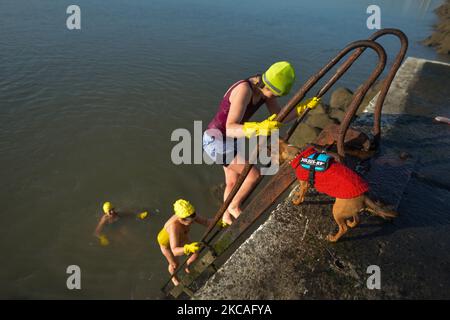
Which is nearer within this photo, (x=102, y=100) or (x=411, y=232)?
(x=411, y=232)

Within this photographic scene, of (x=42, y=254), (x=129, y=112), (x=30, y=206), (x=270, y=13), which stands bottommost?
(x=42, y=254)

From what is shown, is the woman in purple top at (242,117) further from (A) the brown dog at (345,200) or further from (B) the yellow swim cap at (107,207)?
(B) the yellow swim cap at (107,207)

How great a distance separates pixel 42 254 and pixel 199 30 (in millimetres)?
15849

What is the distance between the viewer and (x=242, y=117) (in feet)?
11.3

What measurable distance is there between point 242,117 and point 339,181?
4.23 feet

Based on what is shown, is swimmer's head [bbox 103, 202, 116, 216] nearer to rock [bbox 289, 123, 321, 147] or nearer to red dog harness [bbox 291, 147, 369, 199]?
red dog harness [bbox 291, 147, 369, 199]

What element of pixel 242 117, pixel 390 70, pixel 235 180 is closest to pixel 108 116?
pixel 235 180

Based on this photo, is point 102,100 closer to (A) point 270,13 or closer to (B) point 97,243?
(B) point 97,243

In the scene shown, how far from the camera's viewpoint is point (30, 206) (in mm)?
6344

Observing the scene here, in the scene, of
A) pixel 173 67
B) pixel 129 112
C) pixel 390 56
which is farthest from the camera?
pixel 390 56

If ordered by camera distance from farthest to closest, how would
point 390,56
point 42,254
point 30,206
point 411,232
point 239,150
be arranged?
point 390,56, point 30,206, point 42,254, point 239,150, point 411,232

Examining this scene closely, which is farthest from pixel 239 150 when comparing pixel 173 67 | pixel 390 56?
pixel 390 56

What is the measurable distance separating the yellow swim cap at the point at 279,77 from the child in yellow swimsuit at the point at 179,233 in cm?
201

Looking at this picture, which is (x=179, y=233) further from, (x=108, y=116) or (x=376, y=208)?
(x=108, y=116)
